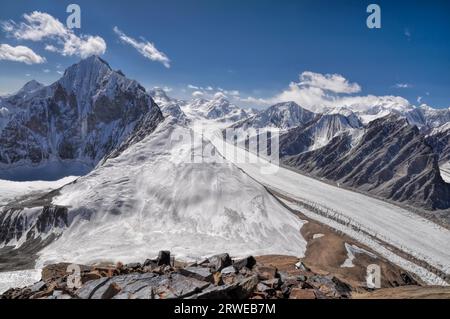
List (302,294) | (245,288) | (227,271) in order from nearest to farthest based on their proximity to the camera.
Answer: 1. (245,288)
2. (302,294)
3. (227,271)

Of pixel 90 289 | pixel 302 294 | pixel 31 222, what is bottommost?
pixel 31 222

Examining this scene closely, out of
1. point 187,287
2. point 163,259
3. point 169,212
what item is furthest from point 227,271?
point 169,212

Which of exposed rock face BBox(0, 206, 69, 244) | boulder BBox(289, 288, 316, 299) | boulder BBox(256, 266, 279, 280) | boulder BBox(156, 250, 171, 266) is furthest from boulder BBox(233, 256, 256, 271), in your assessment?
exposed rock face BBox(0, 206, 69, 244)

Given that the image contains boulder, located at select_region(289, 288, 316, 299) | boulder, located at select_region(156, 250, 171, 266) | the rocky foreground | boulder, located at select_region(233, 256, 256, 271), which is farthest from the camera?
boulder, located at select_region(156, 250, 171, 266)

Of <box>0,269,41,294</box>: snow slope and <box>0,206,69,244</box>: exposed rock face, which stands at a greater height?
<box>0,206,69,244</box>: exposed rock face

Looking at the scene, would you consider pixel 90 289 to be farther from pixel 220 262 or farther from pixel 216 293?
pixel 220 262

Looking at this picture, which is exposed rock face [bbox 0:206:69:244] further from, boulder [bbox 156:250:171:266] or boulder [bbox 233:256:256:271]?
boulder [bbox 233:256:256:271]

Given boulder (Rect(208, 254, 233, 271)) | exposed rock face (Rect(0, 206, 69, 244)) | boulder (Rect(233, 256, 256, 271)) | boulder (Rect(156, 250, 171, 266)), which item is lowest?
exposed rock face (Rect(0, 206, 69, 244))

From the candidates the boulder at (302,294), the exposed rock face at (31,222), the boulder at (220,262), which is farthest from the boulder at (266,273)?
the exposed rock face at (31,222)
